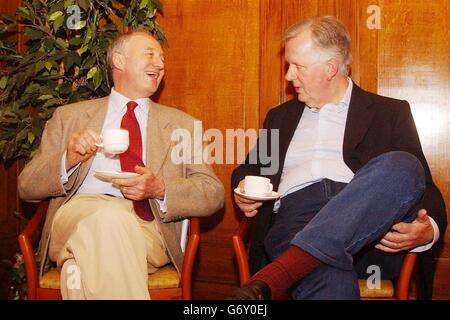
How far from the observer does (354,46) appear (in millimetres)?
2738

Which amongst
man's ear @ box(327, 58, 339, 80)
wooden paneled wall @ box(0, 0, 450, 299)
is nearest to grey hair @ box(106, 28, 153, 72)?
wooden paneled wall @ box(0, 0, 450, 299)

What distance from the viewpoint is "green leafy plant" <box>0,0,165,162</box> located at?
2.67m

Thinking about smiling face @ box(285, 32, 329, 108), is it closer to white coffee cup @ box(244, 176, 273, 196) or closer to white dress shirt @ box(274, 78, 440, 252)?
white dress shirt @ box(274, 78, 440, 252)

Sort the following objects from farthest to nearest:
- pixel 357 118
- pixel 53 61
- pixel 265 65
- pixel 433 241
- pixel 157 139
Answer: pixel 265 65 < pixel 53 61 < pixel 157 139 < pixel 357 118 < pixel 433 241

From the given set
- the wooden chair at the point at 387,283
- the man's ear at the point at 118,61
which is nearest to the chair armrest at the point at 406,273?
the wooden chair at the point at 387,283

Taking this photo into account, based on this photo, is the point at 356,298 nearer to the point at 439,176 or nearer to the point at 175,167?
the point at 175,167

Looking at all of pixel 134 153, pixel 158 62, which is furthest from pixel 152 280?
pixel 158 62

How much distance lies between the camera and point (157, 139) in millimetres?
2311

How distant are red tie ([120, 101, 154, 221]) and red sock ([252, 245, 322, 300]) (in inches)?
27.1

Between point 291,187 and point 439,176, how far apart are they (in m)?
0.94

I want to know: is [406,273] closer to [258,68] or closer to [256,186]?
[256,186]

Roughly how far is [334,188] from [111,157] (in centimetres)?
92
